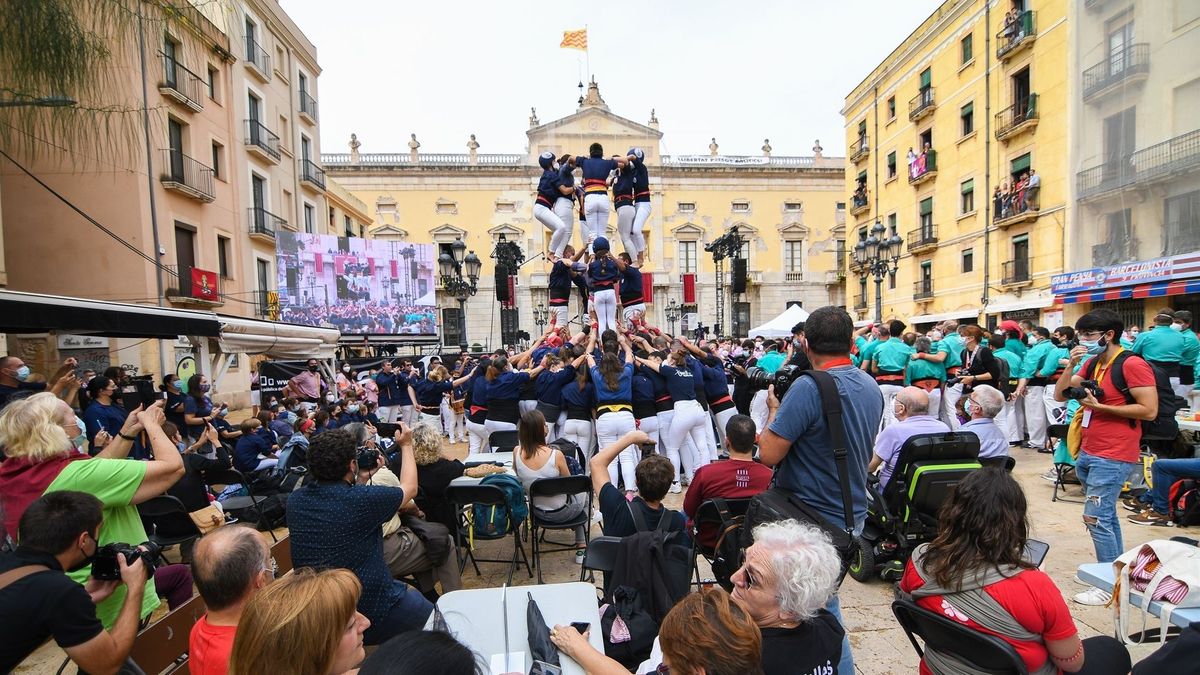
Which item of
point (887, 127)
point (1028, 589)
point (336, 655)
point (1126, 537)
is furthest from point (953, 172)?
point (336, 655)

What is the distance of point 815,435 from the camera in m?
2.64

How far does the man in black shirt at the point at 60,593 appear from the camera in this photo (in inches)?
80.5

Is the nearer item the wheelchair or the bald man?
the wheelchair

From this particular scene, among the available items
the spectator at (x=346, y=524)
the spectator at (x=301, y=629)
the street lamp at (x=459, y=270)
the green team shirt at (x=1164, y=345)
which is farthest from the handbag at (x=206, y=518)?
the green team shirt at (x=1164, y=345)

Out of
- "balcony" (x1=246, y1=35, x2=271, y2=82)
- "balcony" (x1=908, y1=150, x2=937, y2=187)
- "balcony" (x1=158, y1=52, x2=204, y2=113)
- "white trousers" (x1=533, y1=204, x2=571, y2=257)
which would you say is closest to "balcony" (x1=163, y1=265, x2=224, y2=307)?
"balcony" (x1=158, y1=52, x2=204, y2=113)

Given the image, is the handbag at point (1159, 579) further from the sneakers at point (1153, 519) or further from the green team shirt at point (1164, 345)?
the green team shirt at point (1164, 345)

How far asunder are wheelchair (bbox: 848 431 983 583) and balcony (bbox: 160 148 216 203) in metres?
19.1

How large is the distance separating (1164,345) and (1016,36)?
61.0 feet

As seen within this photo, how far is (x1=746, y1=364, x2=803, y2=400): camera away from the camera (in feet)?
13.9

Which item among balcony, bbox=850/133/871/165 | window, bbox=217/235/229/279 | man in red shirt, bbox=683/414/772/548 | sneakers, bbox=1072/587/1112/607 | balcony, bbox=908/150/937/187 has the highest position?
balcony, bbox=850/133/871/165

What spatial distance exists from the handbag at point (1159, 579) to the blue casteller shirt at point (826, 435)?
3.65 feet

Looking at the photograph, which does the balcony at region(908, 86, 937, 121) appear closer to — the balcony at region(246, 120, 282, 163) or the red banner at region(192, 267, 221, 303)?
the balcony at region(246, 120, 282, 163)

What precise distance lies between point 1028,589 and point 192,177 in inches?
853

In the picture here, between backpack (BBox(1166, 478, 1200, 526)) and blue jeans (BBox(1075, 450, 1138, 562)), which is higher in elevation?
blue jeans (BBox(1075, 450, 1138, 562))
